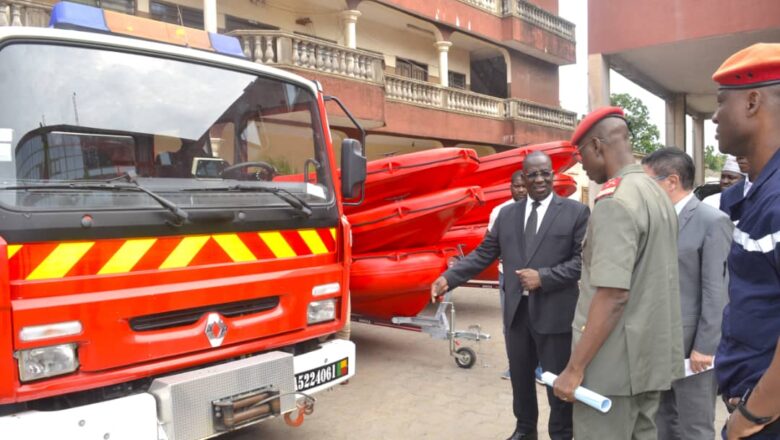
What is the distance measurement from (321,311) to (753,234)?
2.56 m

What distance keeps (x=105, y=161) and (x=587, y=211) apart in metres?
2.62

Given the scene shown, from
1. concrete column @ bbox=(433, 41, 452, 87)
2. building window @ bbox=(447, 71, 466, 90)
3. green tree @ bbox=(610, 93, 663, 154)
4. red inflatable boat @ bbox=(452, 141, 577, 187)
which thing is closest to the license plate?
red inflatable boat @ bbox=(452, 141, 577, 187)

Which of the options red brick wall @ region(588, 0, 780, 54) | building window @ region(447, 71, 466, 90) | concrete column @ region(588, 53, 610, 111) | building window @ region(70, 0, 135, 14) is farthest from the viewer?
building window @ region(447, 71, 466, 90)

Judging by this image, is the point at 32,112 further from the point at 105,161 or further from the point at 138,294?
the point at 138,294

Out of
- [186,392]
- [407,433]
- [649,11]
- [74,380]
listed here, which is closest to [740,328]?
[186,392]

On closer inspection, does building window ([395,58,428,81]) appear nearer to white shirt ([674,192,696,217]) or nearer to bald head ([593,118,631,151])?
white shirt ([674,192,696,217])

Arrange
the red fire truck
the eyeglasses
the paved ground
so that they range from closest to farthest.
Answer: the red fire truck < the eyeglasses < the paved ground

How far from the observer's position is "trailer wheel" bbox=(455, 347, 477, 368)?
546cm

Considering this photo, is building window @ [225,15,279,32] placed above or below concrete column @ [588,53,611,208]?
above

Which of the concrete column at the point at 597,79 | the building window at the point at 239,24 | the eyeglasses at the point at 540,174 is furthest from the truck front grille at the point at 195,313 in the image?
the concrete column at the point at 597,79

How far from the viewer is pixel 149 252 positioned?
2857 mm

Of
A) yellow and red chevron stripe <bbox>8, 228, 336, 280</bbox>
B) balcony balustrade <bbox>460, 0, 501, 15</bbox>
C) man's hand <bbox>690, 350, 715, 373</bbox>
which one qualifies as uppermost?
balcony balustrade <bbox>460, 0, 501, 15</bbox>

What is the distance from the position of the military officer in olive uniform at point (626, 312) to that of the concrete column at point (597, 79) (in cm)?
1056

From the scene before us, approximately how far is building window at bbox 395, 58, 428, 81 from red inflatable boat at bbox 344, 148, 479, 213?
36.3 ft
